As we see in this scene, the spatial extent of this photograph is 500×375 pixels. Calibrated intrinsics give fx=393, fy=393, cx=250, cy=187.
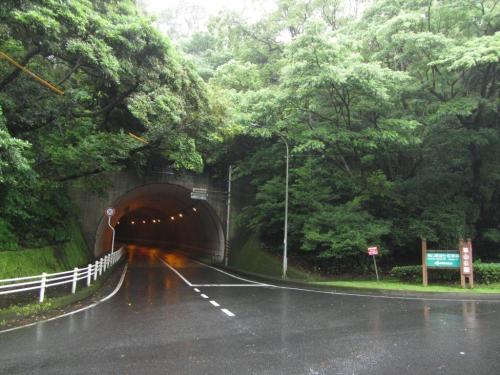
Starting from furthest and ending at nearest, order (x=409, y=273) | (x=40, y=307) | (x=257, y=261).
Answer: (x=257, y=261), (x=409, y=273), (x=40, y=307)

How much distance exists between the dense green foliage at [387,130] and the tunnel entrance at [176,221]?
8.44 metres

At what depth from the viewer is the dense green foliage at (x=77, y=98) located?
984cm

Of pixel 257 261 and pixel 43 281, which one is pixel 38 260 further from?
pixel 257 261

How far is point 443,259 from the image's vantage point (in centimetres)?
1494

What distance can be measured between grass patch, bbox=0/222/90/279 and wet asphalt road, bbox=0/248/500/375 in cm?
358

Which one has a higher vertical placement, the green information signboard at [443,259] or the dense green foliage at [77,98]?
the dense green foliage at [77,98]

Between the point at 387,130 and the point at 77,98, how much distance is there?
1263 centimetres

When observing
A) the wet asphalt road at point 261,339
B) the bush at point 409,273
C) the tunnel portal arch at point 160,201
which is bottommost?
the wet asphalt road at point 261,339

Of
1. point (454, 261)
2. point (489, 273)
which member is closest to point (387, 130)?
point (454, 261)

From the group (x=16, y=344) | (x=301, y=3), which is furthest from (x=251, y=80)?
(x=16, y=344)

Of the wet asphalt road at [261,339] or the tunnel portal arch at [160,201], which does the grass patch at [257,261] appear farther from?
the wet asphalt road at [261,339]

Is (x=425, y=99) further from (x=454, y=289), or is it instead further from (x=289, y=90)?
(x=454, y=289)

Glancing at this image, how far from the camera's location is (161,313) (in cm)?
939

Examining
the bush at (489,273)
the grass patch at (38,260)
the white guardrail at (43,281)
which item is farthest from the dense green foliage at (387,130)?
the grass patch at (38,260)
